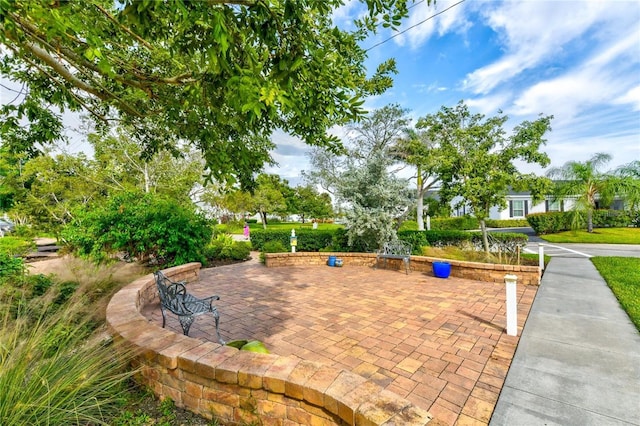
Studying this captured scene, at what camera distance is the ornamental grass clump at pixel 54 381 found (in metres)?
1.66

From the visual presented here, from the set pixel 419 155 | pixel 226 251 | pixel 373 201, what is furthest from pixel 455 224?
pixel 226 251

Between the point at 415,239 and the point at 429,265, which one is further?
the point at 415,239

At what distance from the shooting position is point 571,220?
18.4 metres

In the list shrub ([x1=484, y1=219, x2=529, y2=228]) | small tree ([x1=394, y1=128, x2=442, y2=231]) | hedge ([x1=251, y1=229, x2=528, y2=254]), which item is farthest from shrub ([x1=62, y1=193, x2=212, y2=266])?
shrub ([x1=484, y1=219, x2=529, y2=228])

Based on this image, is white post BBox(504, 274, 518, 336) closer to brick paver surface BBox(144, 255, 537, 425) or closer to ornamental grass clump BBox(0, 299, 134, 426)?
brick paver surface BBox(144, 255, 537, 425)

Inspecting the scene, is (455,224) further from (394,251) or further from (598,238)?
(394,251)

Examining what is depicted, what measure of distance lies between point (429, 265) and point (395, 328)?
4540 mm

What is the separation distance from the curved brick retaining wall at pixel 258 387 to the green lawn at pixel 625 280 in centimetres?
445

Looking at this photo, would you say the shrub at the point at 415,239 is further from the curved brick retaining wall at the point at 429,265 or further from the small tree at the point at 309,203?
the small tree at the point at 309,203

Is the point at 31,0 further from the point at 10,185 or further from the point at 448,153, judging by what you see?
the point at 10,185

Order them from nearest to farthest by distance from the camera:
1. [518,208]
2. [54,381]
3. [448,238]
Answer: [54,381], [448,238], [518,208]

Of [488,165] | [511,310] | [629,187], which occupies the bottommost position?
[511,310]

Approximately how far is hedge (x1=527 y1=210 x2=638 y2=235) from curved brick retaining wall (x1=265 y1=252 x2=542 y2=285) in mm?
15849

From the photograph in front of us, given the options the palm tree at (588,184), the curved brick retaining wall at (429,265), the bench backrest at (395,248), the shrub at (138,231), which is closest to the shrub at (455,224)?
the palm tree at (588,184)
